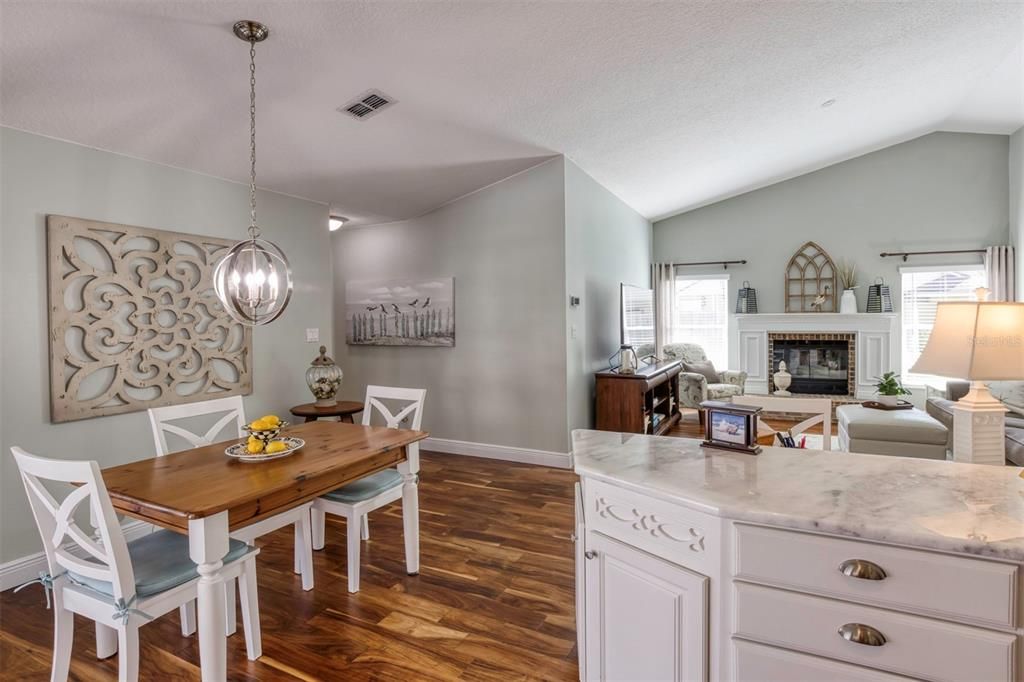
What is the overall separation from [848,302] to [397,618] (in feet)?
23.1

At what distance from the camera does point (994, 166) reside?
646 centimetres

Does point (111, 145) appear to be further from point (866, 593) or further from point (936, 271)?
point (936, 271)

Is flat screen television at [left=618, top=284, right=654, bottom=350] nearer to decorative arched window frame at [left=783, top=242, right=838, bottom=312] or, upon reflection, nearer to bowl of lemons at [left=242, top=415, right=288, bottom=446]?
decorative arched window frame at [left=783, top=242, right=838, bottom=312]

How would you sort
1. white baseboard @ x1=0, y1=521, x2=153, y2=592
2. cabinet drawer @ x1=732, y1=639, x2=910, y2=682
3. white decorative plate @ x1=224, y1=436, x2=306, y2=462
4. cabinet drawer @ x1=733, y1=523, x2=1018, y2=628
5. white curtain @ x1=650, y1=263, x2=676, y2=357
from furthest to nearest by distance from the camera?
white curtain @ x1=650, y1=263, x2=676, y2=357, white baseboard @ x1=0, y1=521, x2=153, y2=592, white decorative plate @ x1=224, y1=436, x2=306, y2=462, cabinet drawer @ x1=732, y1=639, x2=910, y2=682, cabinet drawer @ x1=733, y1=523, x2=1018, y2=628

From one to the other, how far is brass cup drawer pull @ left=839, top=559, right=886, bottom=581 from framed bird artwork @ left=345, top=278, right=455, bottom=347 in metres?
4.28

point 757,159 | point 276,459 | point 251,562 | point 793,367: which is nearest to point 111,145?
point 276,459

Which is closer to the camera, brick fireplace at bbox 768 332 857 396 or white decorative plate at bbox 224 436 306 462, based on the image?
white decorative plate at bbox 224 436 306 462

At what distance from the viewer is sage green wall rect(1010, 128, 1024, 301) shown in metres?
6.11

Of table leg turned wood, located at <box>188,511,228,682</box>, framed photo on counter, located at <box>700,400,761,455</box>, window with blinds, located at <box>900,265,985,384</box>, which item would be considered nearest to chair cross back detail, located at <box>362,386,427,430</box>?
table leg turned wood, located at <box>188,511,228,682</box>

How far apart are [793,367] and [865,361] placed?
0.86 meters

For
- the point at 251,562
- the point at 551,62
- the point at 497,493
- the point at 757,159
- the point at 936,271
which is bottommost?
the point at 497,493

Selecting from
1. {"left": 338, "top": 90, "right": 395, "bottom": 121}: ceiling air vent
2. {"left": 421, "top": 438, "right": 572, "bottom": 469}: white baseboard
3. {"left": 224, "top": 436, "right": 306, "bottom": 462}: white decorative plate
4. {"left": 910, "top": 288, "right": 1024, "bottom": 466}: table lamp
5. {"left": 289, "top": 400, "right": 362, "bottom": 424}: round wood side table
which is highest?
{"left": 338, "top": 90, "right": 395, "bottom": 121}: ceiling air vent

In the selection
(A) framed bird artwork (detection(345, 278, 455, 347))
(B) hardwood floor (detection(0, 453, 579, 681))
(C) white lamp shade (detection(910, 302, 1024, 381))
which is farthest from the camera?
(A) framed bird artwork (detection(345, 278, 455, 347))

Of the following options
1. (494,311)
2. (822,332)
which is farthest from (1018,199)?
(494,311)
